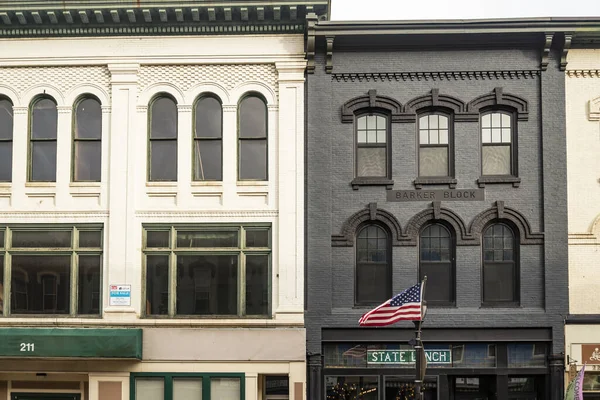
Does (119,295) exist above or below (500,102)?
below

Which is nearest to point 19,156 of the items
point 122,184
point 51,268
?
point 122,184

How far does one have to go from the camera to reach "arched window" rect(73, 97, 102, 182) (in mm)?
20344

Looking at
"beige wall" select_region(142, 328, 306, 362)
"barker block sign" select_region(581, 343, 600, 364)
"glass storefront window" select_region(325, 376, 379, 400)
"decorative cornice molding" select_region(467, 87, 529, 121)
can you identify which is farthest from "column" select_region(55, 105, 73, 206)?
"barker block sign" select_region(581, 343, 600, 364)

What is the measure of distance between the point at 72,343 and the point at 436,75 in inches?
408

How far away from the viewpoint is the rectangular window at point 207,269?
1988cm

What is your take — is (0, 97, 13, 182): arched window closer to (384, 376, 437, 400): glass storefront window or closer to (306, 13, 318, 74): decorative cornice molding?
(306, 13, 318, 74): decorative cornice molding

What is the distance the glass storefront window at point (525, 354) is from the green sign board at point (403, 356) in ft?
4.56

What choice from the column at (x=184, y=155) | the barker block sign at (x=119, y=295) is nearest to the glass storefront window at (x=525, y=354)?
the column at (x=184, y=155)

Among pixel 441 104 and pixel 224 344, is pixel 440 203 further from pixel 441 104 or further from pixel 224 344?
pixel 224 344

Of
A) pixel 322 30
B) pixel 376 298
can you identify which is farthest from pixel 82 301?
pixel 322 30

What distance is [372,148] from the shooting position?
66.1 ft

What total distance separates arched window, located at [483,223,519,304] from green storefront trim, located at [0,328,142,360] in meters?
8.06

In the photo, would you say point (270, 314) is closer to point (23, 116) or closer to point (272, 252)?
point (272, 252)

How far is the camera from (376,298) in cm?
1984
